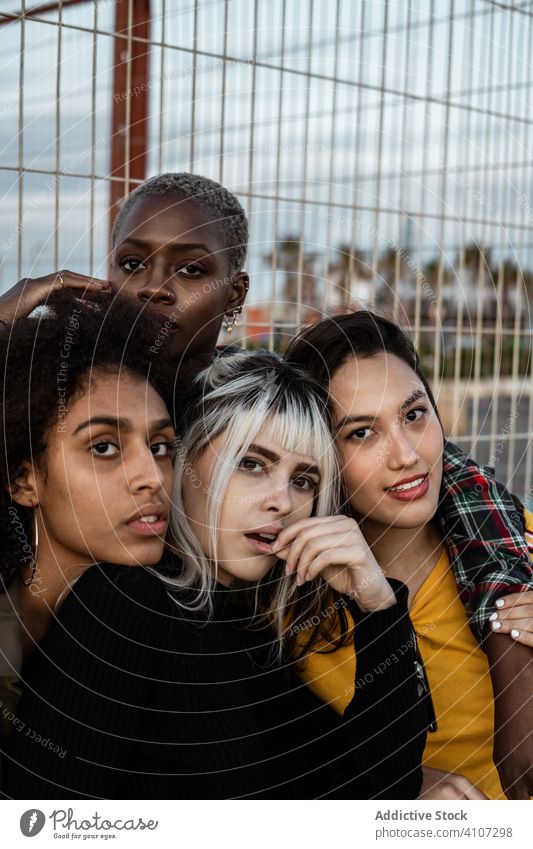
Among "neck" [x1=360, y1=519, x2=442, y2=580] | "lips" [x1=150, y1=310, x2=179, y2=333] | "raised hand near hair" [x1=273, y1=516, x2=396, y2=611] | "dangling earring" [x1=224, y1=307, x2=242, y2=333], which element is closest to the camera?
"raised hand near hair" [x1=273, y1=516, x2=396, y2=611]

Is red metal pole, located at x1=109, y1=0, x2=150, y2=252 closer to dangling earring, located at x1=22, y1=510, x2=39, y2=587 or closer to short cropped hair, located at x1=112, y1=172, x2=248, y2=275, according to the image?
short cropped hair, located at x1=112, y1=172, x2=248, y2=275

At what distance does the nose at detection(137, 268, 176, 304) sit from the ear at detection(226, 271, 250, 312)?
0.36 feet

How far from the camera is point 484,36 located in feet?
6.60

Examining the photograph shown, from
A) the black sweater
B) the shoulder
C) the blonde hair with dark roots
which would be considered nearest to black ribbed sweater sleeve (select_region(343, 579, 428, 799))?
the black sweater

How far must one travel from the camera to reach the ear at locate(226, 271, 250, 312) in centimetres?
121

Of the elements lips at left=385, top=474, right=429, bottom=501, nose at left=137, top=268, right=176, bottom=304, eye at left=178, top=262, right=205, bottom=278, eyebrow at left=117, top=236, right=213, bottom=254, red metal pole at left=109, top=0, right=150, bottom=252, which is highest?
red metal pole at left=109, top=0, right=150, bottom=252

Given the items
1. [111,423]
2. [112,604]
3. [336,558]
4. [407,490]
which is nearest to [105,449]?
[111,423]

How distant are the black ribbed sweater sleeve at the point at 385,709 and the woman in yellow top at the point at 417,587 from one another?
79 millimetres

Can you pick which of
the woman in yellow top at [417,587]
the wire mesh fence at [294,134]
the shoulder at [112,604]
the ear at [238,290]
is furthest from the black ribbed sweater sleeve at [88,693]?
the wire mesh fence at [294,134]

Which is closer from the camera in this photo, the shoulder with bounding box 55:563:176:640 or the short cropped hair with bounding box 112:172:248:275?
the shoulder with bounding box 55:563:176:640

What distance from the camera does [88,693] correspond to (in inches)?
32.4

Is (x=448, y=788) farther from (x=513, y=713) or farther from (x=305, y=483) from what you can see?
(x=305, y=483)

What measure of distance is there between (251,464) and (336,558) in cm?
12

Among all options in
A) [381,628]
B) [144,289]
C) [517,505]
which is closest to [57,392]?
[144,289]
